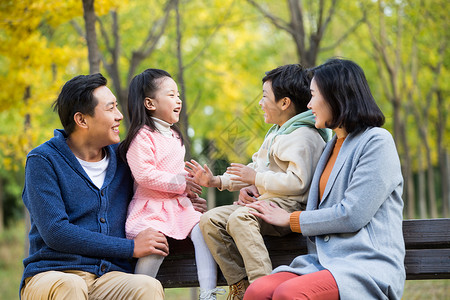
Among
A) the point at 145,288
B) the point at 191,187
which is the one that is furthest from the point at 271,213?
the point at 145,288

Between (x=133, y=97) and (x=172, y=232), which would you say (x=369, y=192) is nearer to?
(x=172, y=232)

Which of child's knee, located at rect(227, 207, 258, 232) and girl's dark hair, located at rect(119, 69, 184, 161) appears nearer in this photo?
child's knee, located at rect(227, 207, 258, 232)

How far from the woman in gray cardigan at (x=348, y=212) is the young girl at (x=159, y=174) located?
1.69 ft

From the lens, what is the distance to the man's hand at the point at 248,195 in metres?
3.31

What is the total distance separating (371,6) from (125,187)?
8.07m

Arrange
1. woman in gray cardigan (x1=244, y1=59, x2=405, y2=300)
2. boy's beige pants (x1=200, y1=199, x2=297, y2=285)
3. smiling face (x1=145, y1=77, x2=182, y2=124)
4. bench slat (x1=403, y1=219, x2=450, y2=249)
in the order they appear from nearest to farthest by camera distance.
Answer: woman in gray cardigan (x1=244, y1=59, x2=405, y2=300), boy's beige pants (x1=200, y1=199, x2=297, y2=285), bench slat (x1=403, y1=219, x2=450, y2=249), smiling face (x1=145, y1=77, x2=182, y2=124)

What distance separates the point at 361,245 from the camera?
2.64 metres

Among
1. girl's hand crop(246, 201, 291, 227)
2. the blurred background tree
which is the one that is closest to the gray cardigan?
girl's hand crop(246, 201, 291, 227)

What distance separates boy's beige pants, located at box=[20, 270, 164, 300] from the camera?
9.23 feet

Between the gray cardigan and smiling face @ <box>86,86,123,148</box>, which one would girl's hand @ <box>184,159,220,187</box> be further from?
the gray cardigan

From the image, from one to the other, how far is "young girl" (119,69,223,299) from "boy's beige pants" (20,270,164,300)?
0.83 ft

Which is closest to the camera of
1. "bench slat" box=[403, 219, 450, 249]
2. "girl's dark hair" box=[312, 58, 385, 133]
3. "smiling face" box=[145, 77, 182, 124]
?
"girl's dark hair" box=[312, 58, 385, 133]

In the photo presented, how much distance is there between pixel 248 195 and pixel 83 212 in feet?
3.22

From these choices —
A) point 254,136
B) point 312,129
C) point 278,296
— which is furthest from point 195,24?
point 278,296
